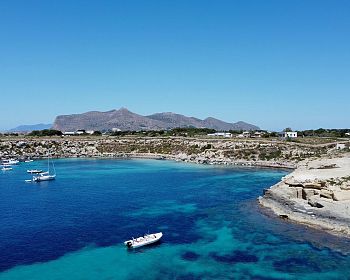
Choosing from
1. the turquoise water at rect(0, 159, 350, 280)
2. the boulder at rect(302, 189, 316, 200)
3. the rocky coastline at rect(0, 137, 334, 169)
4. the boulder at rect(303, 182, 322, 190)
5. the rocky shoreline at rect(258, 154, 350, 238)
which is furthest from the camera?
the rocky coastline at rect(0, 137, 334, 169)

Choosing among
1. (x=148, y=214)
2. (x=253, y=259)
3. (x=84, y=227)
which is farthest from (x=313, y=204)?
(x=84, y=227)

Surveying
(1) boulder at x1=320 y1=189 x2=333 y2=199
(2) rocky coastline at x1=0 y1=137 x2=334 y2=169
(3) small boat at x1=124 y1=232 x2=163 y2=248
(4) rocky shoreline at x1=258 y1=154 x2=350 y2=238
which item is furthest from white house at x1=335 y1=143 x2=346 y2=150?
(3) small boat at x1=124 y1=232 x2=163 y2=248

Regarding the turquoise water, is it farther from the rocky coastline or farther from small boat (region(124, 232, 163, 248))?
the rocky coastline

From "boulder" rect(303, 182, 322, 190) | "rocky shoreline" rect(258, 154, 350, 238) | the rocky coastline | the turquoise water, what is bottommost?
the turquoise water

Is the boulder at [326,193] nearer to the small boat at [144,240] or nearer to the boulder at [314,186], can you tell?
the boulder at [314,186]

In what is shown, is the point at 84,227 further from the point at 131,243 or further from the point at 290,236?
the point at 290,236

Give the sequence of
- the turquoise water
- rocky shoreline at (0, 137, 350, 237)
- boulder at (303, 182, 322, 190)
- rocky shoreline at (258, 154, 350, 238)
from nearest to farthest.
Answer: the turquoise water < rocky shoreline at (258, 154, 350, 238) < rocky shoreline at (0, 137, 350, 237) < boulder at (303, 182, 322, 190)

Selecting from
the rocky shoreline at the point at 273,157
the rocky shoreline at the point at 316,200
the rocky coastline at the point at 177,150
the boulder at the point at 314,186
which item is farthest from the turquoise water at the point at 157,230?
the rocky coastline at the point at 177,150

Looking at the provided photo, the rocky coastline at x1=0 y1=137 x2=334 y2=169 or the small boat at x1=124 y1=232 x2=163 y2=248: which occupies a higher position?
the rocky coastline at x1=0 y1=137 x2=334 y2=169
